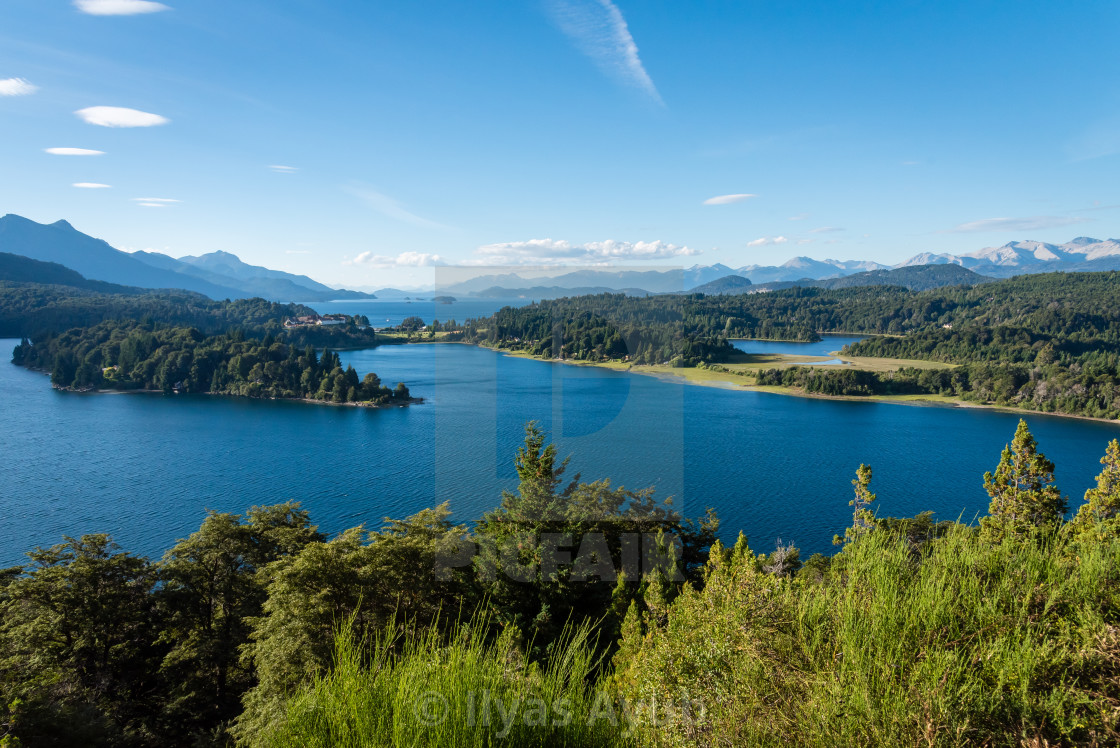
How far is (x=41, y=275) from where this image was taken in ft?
600

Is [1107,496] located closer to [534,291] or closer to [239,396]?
[534,291]

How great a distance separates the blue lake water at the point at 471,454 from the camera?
106 ft

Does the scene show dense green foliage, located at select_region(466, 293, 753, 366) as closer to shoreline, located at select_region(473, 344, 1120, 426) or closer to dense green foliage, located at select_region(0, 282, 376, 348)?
shoreline, located at select_region(473, 344, 1120, 426)

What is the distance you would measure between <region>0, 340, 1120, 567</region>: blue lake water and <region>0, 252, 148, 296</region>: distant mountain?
140337 millimetres

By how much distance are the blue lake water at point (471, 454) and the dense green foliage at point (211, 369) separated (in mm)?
3234

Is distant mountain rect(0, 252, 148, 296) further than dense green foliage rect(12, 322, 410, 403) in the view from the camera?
Yes

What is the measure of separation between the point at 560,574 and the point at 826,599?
478 inches

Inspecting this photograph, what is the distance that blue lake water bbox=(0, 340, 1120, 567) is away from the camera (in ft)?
106

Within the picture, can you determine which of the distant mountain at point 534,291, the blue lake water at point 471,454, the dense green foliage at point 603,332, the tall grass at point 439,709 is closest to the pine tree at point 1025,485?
the blue lake water at point 471,454

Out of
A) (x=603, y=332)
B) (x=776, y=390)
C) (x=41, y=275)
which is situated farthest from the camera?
(x=41, y=275)

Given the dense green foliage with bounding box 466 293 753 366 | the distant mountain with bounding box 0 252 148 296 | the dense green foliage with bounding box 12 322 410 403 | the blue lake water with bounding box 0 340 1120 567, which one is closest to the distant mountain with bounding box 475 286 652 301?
the blue lake water with bounding box 0 340 1120 567

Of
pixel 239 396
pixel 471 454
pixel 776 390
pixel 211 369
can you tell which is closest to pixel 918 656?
pixel 471 454

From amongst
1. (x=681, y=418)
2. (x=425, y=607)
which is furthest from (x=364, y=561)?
(x=681, y=418)

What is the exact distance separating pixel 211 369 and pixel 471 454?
53009mm
